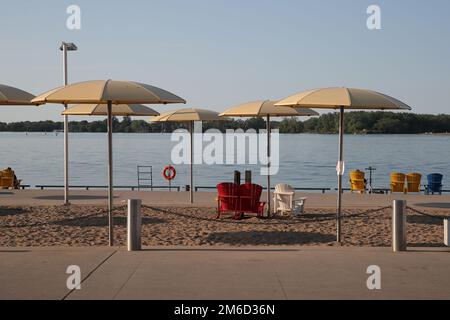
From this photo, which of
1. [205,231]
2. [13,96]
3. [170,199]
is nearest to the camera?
[205,231]

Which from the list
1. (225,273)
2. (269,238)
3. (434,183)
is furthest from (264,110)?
(434,183)

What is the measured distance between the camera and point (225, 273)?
8.27m

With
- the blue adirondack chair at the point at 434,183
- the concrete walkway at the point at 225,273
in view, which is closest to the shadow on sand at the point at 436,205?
the blue adirondack chair at the point at 434,183

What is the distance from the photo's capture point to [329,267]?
8.73 metres

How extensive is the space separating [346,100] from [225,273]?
4.36m

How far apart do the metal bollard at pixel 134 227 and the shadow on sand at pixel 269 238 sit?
2.05 meters

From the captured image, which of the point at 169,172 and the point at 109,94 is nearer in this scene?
the point at 109,94

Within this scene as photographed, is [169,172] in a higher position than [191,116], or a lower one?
lower

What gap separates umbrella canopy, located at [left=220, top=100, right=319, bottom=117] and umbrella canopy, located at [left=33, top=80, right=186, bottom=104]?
435cm

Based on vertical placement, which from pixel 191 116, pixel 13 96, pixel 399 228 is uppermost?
pixel 13 96

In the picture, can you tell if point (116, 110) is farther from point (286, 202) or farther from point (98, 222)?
point (286, 202)

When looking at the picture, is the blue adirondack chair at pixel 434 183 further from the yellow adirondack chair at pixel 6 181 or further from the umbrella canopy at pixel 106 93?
the yellow adirondack chair at pixel 6 181
